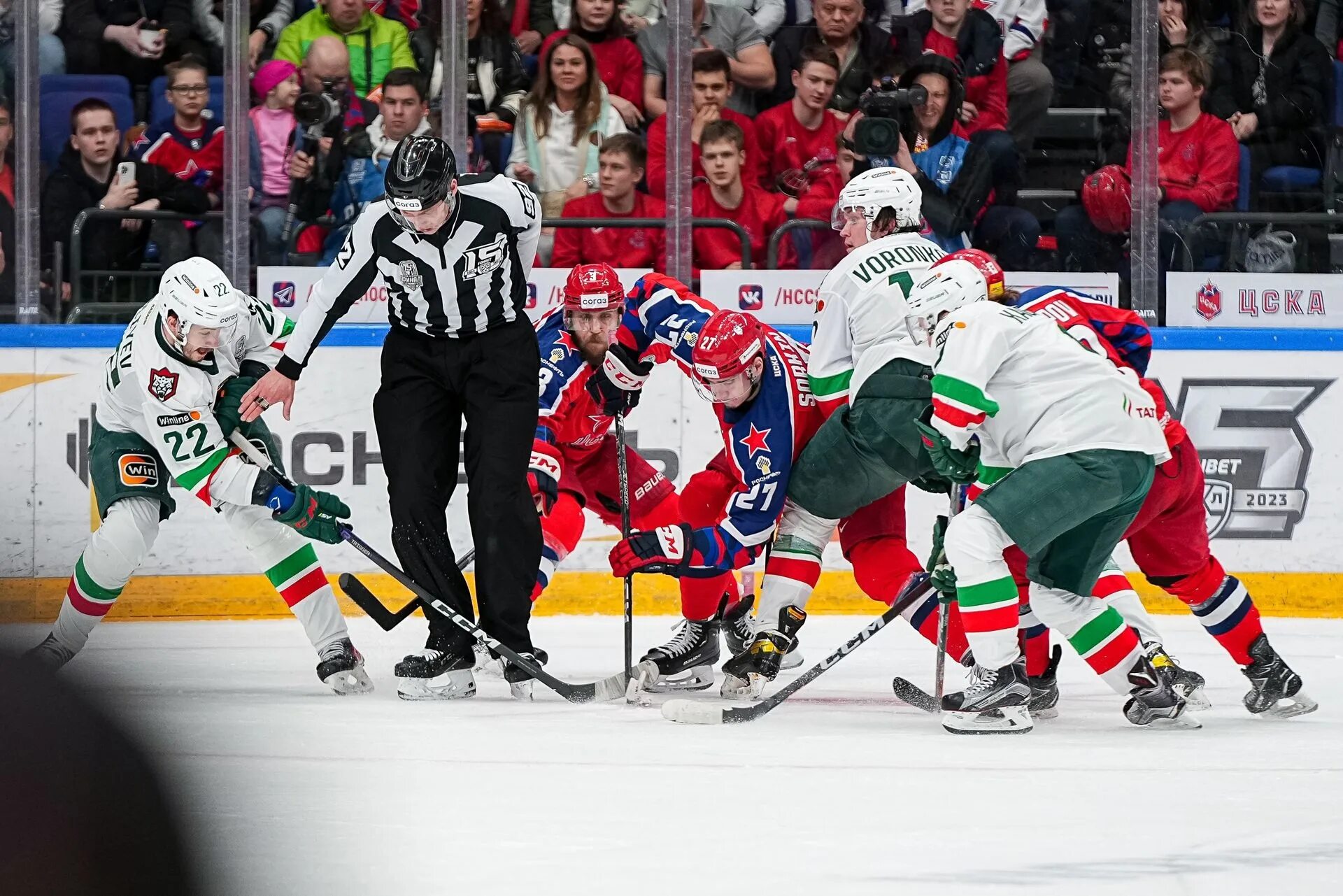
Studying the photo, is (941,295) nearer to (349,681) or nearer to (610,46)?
(349,681)

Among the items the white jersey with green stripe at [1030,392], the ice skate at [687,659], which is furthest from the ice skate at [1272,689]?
the ice skate at [687,659]

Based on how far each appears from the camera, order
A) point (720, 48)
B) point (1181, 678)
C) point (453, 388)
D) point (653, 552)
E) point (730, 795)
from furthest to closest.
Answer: point (720, 48), point (453, 388), point (653, 552), point (1181, 678), point (730, 795)

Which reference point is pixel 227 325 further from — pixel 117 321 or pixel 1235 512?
pixel 1235 512

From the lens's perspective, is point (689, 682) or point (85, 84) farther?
point (85, 84)

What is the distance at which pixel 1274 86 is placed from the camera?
6340 millimetres

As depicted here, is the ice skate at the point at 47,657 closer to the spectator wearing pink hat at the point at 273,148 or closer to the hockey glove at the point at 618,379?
the hockey glove at the point at 618,379

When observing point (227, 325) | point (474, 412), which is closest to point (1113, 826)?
point (474, 412)

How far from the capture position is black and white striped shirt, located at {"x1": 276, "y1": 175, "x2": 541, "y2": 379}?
14.6 feet

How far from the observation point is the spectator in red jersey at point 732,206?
20.8 feet

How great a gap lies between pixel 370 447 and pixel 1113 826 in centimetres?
353

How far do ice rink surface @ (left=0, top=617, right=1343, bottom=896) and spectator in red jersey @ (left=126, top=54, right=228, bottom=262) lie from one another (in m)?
1.88

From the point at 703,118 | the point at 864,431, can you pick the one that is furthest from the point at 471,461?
the point at 703,118

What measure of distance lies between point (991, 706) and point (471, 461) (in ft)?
4.70

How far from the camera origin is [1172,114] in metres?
6.37
